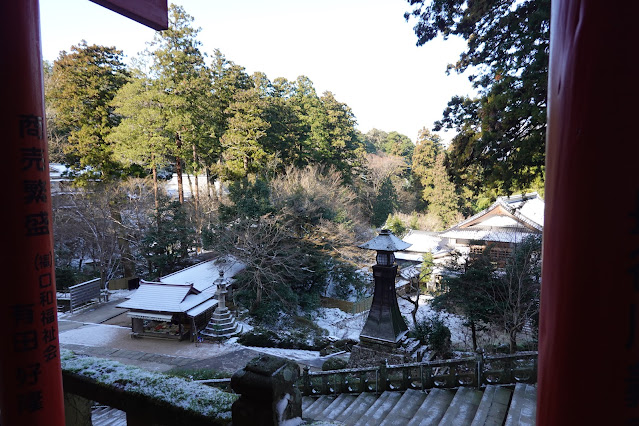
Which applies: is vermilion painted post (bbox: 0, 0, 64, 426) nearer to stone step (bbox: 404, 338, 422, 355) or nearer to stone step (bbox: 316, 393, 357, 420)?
stone step (bbox: 316, 393, 357, 420)

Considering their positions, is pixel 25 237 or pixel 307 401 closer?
pixel 25 237

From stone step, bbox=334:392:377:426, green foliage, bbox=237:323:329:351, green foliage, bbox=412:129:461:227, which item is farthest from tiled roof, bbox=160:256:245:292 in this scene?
green foliage, bbox=412:129:461:227

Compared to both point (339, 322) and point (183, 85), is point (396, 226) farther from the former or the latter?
point (183, 85)

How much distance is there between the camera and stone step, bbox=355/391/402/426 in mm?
5098

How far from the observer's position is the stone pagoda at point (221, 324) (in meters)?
13.2

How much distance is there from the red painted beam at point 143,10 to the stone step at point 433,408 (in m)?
5.08

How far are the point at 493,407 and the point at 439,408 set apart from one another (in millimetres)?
734

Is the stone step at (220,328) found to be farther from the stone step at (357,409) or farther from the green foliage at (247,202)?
the stone step at (357,409)

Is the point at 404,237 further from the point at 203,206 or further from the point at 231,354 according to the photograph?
the point at 231,354

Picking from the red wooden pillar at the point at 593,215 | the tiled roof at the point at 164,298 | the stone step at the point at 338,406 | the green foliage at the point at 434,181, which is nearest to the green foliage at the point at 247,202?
the tiled roof at the point at 164,298

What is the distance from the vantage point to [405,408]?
5402 millimetres

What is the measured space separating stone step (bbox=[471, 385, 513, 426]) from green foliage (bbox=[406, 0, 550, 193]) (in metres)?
3.03

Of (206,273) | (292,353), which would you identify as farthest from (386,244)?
(206,273)

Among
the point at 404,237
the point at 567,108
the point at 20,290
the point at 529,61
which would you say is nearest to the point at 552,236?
the point at 567,108
